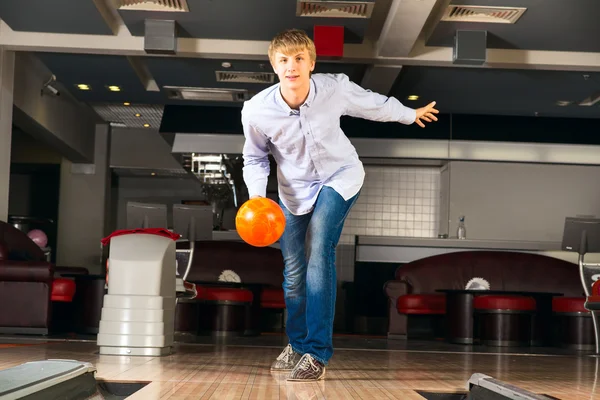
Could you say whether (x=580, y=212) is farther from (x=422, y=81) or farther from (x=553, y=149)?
(x=422, y=81)

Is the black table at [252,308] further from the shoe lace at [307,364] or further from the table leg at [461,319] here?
the shoe lace at [307,364]

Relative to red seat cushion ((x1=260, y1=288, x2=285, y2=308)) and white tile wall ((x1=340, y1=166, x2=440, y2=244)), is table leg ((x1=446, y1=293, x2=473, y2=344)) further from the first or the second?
white tile wall ((x1=340, y1=166, x2=440, y2=244))

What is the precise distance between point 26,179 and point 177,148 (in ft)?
16.4

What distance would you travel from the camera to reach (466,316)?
711cm

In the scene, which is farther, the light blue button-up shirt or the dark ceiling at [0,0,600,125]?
the dark ceiling at [0,0,600,125]

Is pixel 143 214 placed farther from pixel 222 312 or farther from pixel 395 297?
pixel 395 297

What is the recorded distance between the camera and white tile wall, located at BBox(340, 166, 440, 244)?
A: 10867 mm

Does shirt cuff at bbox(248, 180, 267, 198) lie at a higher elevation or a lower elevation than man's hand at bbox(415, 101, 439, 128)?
lower

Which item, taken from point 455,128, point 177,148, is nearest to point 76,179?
point 177,148

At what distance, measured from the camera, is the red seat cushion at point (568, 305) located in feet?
22.5

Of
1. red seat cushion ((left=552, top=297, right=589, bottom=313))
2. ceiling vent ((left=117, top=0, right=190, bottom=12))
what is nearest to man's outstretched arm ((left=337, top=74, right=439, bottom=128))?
ceiling vent ((left=117, top=0, right=190, bottom=12))

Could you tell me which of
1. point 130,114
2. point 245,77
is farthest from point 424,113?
point 130,114

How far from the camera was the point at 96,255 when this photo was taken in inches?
493

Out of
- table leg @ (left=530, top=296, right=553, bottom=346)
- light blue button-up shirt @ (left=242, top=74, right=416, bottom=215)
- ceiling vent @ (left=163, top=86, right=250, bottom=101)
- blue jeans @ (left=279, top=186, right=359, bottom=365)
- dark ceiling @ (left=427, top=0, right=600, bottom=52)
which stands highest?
dark ceiling @ (left=427, top=0, right=600, bottom=52)
